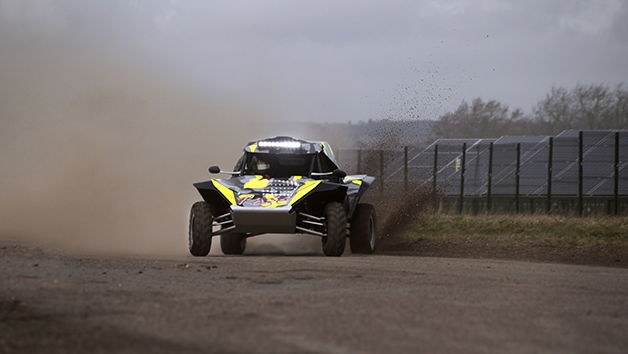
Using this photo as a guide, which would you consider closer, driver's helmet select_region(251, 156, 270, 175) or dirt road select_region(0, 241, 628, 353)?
dirt road select_region(0, 241, 628, 353)

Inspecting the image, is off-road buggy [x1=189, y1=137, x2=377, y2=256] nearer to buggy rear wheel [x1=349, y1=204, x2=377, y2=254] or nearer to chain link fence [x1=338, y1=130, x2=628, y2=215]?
buggy rear wheel [x1=349, y1=204, x2=377, y2=254]

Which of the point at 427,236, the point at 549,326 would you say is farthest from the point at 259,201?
the point at 427,236

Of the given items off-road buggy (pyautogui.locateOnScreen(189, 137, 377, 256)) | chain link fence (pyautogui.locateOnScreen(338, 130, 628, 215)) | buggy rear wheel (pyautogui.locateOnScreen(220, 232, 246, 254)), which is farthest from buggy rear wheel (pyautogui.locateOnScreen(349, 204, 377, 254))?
chain link fence (pyautogui.locateOnScreen(338, 130, 628, 215))

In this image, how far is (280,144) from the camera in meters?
14.2

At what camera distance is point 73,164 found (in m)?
20.4

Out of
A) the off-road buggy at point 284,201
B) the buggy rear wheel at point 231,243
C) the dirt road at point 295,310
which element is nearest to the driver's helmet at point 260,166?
the off-road buggy at point 284,201

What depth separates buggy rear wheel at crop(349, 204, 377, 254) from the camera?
14.2 metres

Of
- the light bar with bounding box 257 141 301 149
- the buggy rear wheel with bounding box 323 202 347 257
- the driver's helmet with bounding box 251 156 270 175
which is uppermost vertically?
the light bar with bounding box 257 141 301 149

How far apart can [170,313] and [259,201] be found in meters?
6.48

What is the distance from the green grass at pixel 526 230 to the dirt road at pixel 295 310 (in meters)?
8.41

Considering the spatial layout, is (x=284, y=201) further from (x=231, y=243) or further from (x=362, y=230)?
(x=231, y=243)

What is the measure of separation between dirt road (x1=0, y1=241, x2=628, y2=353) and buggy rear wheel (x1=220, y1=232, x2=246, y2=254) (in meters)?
4.67

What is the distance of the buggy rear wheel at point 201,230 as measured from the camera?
1250 centimetres

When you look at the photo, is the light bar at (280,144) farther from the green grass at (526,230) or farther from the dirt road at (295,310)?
the green grass at (526,230)
